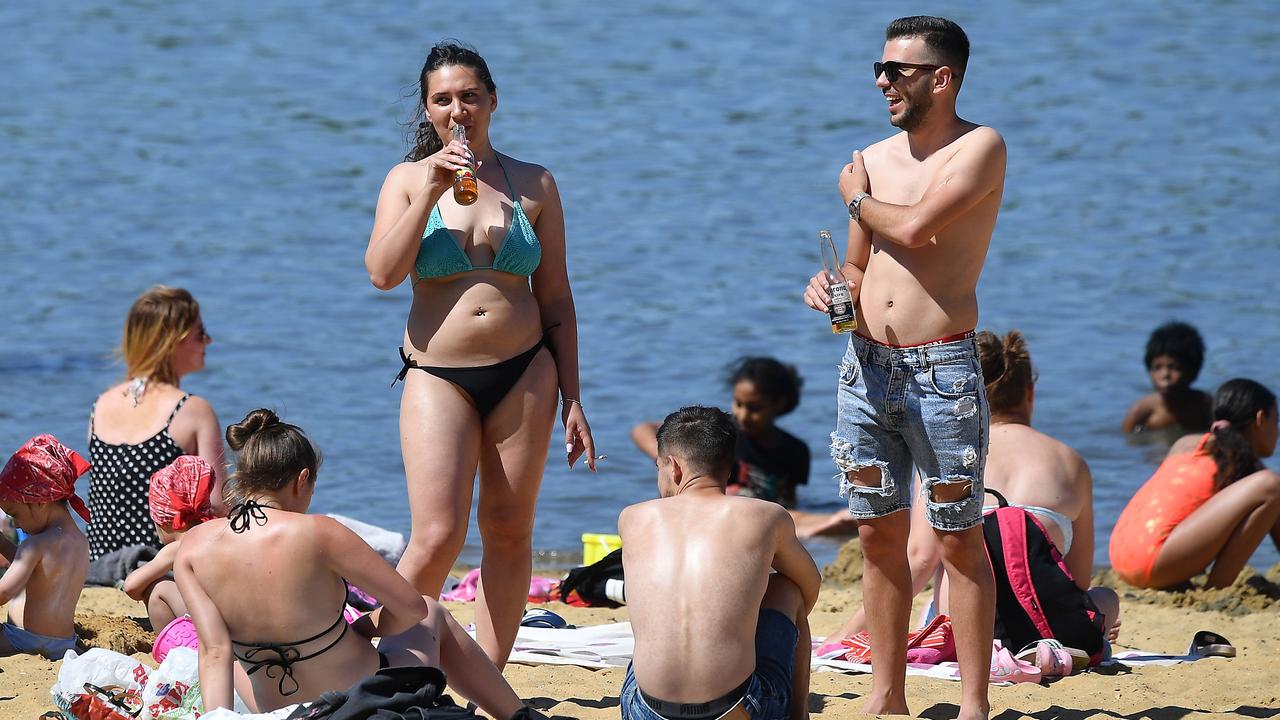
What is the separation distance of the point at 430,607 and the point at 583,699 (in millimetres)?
878

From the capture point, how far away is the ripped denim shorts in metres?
4.32

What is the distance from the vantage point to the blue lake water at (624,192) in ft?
36.0

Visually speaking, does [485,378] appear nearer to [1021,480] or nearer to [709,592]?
[709,592]

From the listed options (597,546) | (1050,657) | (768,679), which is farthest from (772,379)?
(768,679)

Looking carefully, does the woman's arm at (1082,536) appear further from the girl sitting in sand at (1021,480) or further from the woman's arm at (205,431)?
the woman's arm at (205,431)

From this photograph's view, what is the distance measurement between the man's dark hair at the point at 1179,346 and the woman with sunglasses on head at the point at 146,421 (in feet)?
19.0

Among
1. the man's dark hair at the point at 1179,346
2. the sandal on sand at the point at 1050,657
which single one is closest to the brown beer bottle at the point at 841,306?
the sandal on sand at the point at 1050,657

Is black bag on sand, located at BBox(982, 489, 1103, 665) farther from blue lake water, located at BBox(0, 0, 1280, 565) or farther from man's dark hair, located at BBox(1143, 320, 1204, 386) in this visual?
man's dark hair, located at BBox(1143, 320, 1204, 386)

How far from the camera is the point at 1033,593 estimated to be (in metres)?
5.44

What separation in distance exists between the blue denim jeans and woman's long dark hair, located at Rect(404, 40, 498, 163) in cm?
158

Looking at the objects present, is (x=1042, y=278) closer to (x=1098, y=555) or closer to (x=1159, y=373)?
(x=1159, y=373)

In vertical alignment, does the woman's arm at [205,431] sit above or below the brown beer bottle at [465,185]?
below

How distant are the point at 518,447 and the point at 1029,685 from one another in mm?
1716

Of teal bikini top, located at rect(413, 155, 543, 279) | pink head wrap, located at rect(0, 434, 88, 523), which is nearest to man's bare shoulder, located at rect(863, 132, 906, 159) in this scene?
teal bikini top, located at rect(413, 155, 543, 279)
